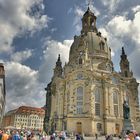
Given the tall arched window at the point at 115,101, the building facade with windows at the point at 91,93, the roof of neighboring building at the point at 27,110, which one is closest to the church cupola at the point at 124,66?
the building facade with windows at the point at 91,93

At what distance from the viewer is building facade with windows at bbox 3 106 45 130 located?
114 m

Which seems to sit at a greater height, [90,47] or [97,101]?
[90,47]

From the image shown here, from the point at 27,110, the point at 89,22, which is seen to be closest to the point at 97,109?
the point at 89,22

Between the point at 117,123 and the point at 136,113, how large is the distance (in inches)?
409

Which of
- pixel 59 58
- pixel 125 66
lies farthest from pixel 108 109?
pixel 59 58

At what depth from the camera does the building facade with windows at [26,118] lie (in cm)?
11350

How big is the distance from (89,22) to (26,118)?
2493 inches

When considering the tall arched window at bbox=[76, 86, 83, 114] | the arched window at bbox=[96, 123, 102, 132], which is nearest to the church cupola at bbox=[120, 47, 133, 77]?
the tall arched window at bbox=[76, 86, 83, 114]

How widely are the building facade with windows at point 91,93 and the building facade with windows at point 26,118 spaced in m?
46.9

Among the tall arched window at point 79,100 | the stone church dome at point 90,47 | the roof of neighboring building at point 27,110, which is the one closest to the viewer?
the tall arched window at point 79,100

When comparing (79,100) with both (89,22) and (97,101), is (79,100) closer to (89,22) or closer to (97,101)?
(97,101)

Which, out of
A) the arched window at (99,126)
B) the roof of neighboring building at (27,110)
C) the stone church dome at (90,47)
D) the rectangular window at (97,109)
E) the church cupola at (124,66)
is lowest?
the arched window at (99,126)

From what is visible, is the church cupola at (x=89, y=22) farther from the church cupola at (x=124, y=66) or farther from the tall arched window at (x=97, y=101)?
the tall arched window at (x=97, y=101)

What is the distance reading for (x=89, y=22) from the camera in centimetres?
8188
